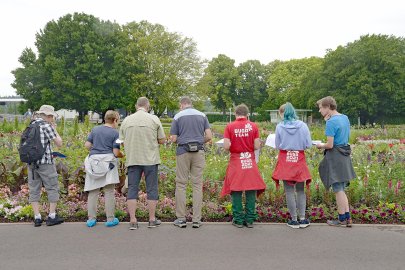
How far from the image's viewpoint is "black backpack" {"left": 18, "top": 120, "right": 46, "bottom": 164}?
6398 mm

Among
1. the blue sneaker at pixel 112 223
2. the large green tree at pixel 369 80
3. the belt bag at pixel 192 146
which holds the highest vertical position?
the large green tree at pixel 369 80

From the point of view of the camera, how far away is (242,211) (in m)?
6.52

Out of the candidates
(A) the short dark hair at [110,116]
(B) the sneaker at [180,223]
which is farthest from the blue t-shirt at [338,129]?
(A) the short dark hair at [110,116]

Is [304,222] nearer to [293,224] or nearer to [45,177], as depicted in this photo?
[293,224]

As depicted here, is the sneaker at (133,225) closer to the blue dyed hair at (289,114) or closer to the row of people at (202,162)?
the row of people at (202,162)

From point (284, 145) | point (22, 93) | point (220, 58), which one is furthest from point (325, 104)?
point (220, 58)

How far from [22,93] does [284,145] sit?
4236cm

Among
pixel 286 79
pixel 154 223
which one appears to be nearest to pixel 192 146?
pixel 154 223

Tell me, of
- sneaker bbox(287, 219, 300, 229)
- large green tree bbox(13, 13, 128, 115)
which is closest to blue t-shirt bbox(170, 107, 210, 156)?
sneaker bbox(287, 219, 300, 229)

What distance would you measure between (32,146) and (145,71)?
4351 cm

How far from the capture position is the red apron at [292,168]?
6375 mm

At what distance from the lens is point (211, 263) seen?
4.93 metres

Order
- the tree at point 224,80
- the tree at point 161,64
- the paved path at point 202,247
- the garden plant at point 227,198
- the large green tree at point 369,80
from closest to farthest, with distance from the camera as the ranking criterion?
the paved path at point 202,247 < the garden plant at point 227,198 < the large green tree at point 369,80 < the tree at point 161,64 < the tree at point 224,80

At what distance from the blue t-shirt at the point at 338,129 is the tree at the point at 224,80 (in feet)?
212
